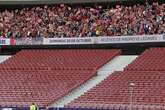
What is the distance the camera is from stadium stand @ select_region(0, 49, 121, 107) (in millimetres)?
34750

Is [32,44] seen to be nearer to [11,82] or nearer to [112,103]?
[11,82]

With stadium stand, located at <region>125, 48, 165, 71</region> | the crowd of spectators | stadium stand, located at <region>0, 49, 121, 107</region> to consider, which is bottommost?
stadium stand, located at <region>0, 49, 121, 107</region>

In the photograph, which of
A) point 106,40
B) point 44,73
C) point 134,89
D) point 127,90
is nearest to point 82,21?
point 106,40

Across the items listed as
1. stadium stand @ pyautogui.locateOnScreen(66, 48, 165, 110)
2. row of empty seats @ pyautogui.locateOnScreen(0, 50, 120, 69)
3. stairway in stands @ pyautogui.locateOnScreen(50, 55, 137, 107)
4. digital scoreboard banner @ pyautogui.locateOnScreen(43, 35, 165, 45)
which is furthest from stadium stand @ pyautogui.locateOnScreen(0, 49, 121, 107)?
stadium stand @ pyautogui.locateOnScreen(66, 48, 165, 110)

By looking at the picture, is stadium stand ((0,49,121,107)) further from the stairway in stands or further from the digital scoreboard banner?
the digital scoreboard banner

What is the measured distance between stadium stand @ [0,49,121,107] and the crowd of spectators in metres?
Result: 1.37

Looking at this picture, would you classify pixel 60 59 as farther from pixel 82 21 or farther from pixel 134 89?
pixel 134 89

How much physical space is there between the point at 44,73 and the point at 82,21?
5.34 m

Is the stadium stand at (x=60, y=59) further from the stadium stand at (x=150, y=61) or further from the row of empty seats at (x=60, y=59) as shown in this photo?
the stadium stand at (x=150, y=61)

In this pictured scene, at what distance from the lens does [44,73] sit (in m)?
38.1

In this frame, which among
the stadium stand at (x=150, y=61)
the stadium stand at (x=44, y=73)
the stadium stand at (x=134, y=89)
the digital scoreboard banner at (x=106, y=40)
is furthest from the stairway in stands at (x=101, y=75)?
the digital scoreboard banner at (x=106, y=40)

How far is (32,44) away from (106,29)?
18.4 ft

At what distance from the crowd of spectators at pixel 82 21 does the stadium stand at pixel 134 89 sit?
2.38 m

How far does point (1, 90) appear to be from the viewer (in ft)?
119
